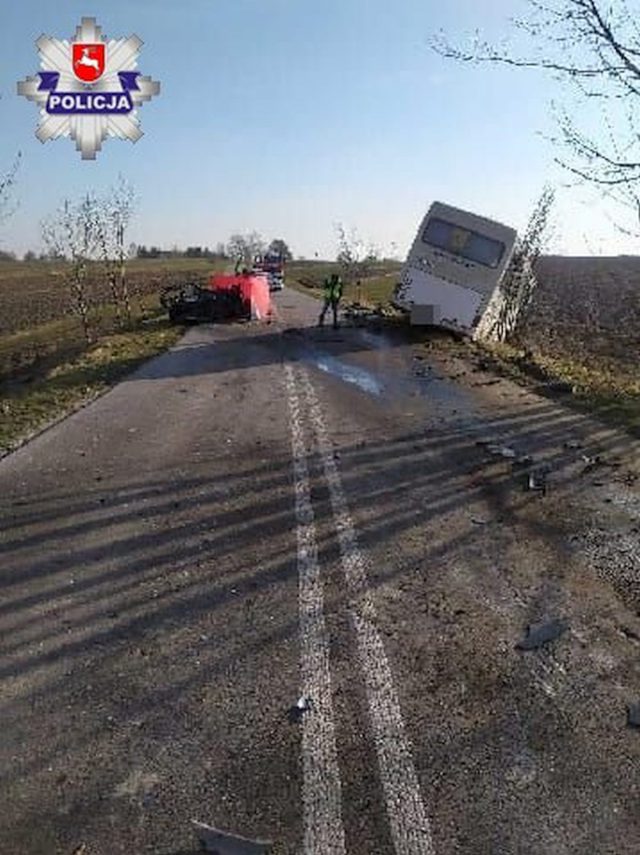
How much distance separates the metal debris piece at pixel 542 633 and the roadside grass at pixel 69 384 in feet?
20.8

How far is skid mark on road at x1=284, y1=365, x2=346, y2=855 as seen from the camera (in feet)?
10.5

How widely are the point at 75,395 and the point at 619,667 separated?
9670 millimetres

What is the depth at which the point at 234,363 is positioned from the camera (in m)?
16.1

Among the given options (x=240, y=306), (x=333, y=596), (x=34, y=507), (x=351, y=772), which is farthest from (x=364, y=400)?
(x=240, y=306)

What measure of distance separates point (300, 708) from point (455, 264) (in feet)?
53.7

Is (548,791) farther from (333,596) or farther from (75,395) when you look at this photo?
(75,395)

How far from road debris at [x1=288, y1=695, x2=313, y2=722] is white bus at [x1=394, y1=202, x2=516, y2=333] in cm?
1606

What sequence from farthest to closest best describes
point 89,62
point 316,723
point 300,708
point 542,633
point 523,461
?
point 89,62 < point 523,461 < point 542,633 < point 300,708 < point 316,723

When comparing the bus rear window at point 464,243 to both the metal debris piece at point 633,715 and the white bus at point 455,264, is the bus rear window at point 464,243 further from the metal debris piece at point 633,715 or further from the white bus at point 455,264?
the metal debris piece at point 633,715

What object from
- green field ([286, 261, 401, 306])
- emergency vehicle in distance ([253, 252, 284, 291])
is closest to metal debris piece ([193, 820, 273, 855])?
green field ([286, 261, 401, 306])

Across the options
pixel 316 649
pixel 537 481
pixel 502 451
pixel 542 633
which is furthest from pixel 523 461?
pixel 316 649

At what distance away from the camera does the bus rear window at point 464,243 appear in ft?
62.1

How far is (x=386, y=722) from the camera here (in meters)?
3.93

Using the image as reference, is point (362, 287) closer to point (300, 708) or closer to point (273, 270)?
point (273, 270)
